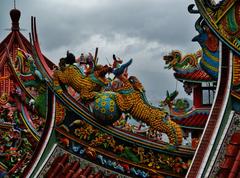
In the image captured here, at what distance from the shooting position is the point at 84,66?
1144cm

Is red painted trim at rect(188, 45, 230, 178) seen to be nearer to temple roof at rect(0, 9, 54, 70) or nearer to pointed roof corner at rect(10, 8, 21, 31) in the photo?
pointed roof corner at rect(10, 8, 21, 31)

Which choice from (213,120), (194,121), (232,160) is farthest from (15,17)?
(232,160)

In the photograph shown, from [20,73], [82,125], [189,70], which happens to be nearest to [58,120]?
[82,125]

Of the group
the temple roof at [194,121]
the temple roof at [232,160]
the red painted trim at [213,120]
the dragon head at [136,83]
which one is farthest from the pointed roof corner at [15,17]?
the temple roof at [232,160]

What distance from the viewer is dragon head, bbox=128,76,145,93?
1071 cm

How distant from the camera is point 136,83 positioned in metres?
10.7

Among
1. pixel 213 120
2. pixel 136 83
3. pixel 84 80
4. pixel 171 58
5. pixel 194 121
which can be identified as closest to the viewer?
pixel 213 120

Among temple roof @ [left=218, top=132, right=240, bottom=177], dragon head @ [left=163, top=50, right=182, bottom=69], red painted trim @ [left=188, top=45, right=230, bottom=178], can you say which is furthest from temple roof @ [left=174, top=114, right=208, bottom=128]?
temple roof @ [left=218, top=132, right=240, bottom=177]

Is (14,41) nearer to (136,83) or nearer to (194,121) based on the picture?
(194,121)

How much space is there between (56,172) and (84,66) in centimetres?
179

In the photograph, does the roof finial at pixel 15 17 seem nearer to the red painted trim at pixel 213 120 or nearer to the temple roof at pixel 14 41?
the temple roof at pixel 14 41

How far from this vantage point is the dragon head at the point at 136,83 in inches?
422

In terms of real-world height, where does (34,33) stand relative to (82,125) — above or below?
above

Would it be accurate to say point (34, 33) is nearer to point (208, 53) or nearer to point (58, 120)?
point (58, 120)
